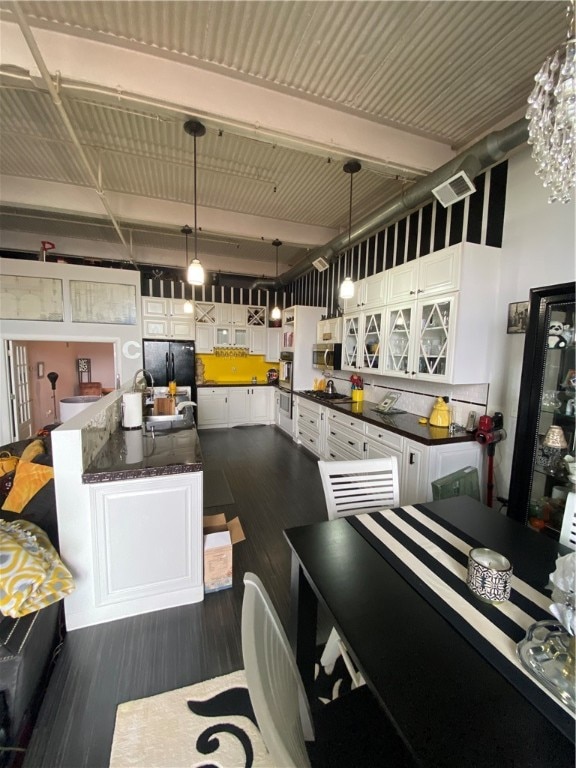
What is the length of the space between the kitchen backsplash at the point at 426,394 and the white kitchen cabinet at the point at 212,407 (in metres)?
2.62

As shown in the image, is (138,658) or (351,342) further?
(351,342)

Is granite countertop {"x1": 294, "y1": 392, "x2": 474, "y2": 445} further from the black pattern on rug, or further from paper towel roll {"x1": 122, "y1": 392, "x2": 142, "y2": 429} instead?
paper towel roll {"x1": 122, "y1": 392, "x2": 142, "y2": 429}

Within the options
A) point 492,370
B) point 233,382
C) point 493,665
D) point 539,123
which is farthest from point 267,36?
point 233,382

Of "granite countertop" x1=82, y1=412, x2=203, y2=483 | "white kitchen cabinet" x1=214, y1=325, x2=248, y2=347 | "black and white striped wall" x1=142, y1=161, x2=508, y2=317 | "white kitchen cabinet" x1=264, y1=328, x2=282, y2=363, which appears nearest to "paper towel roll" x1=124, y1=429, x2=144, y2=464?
"granite countertop" x1=82, y1=412, x2=203, y2=483

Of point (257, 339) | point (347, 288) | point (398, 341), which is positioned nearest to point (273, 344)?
point (257, 339)

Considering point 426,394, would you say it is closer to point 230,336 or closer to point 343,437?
point 343,437

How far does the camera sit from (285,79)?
7.08 feet

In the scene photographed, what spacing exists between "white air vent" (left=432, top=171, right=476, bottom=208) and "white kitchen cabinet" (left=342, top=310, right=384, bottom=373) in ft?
3.97

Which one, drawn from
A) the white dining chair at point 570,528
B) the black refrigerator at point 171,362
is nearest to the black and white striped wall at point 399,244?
the black refrigerator at point 171,362

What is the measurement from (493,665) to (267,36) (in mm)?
3011

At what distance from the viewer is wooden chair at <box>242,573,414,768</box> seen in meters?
0.56

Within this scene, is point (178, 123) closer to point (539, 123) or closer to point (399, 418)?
point (539, 123)

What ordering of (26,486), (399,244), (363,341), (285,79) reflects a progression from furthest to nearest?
(363,341) < (399,244) < (285,79) < (26,486)

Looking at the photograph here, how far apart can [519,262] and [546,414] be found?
123cm
